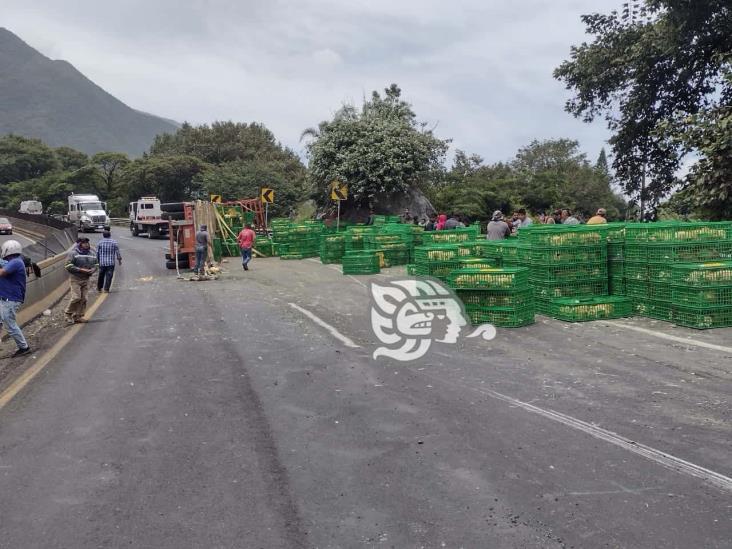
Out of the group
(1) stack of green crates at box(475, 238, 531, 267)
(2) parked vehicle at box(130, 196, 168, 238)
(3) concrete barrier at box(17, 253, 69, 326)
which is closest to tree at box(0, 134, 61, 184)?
(2) parked vehicle at box(130, 196, 168, 238)

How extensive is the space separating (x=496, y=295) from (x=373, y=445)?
616 cm

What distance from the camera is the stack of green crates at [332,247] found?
81.7ft

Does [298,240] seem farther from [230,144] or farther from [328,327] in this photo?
[230,144]

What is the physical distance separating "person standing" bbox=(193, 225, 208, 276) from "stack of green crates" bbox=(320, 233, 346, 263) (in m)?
5.43

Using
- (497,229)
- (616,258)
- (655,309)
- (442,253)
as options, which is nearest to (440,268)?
(442,253)

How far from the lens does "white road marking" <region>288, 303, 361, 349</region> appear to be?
10.1m

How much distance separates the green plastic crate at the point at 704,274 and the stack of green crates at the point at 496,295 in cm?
248

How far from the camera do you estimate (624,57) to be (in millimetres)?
24531

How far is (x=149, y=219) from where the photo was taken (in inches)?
1838

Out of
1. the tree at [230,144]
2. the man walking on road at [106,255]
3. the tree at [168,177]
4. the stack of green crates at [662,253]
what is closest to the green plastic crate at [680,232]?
the stack of green crates at [662,253]

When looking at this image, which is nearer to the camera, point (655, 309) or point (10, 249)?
point (10, 249)

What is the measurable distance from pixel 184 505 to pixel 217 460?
822 millimetres

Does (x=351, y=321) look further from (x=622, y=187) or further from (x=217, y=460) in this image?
(x=622, y=187)

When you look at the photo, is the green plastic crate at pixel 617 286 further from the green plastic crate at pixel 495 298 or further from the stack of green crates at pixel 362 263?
the stack of green crates at pixel 362 263
